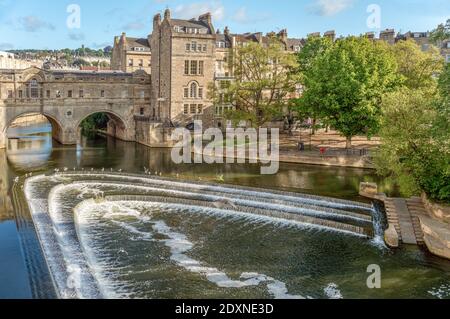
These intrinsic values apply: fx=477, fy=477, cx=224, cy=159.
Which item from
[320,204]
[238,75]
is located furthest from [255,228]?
[238,75]

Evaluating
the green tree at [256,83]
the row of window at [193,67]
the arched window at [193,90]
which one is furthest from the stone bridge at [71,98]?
the green tree at [256,83]

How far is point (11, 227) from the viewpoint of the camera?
30469 mm

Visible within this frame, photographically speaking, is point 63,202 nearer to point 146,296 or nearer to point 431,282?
point 146,296

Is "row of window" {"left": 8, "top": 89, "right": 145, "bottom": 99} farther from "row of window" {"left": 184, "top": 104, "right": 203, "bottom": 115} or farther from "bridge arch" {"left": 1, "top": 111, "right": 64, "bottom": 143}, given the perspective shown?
"row of window" {"left": 184, "top": 104, "right": 203, "bottom": 115}

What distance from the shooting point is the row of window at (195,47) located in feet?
239

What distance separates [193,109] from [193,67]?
6.45 meters

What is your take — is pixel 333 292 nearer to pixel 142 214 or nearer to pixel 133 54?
pixel 142 214

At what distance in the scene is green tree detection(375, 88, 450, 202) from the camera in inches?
1218

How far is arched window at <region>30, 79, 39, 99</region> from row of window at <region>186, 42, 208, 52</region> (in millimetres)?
22455

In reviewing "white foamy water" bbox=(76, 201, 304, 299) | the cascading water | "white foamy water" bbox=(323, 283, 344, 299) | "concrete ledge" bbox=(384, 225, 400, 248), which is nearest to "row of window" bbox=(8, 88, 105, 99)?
the cascading water

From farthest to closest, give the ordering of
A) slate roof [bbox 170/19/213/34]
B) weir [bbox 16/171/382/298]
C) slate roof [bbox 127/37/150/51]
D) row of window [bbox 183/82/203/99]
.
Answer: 1. slate roof [bbox 127/37/150/51]
2. slate roof [bbox 170/19/213/34]
3. row of window [bbox 183/82/203/99]
4. weir [bbox 16/171/382/298]

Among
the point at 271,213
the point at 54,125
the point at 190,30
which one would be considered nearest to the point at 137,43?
the point at 190,30

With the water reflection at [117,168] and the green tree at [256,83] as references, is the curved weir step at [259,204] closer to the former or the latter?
the water reflection at [117,168]

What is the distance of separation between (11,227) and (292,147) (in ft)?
126
